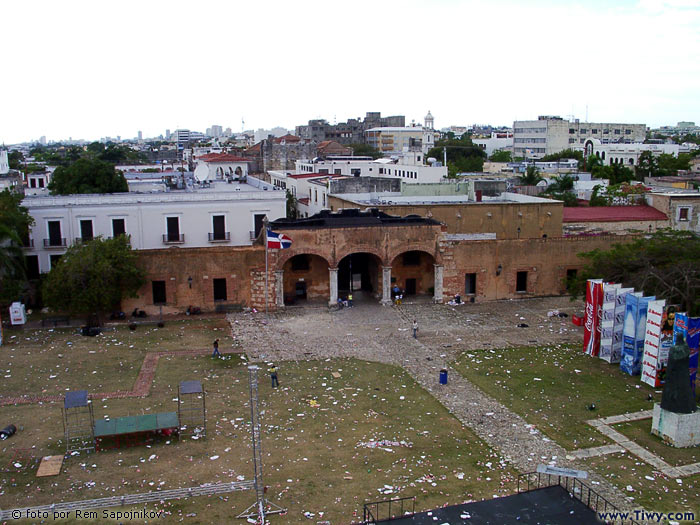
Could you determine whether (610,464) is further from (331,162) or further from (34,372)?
(331,162)

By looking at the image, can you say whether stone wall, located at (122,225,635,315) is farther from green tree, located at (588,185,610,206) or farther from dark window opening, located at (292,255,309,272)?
green tree, located at (588,185,610,206)

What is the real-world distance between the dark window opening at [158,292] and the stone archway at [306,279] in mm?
5876

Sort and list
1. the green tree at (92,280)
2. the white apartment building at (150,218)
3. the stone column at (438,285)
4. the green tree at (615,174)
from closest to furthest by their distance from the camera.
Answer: the green tree at (92,280) < the stone column at (438,285) < the white apartment building at (150,218) < the green tree at (615,174)

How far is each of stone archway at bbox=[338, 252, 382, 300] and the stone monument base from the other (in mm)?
18721

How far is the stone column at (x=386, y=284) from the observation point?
32188mm

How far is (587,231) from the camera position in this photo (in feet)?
133

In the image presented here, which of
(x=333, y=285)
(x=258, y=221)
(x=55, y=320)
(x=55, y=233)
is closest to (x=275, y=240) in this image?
(x=333, y=285)

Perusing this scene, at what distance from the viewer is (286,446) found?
1683 centimetres

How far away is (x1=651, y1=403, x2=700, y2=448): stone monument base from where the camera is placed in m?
16.8

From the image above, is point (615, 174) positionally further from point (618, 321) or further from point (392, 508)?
point (392, 508)

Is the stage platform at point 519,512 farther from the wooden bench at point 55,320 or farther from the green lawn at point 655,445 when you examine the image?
the wooden bench at point 55,320

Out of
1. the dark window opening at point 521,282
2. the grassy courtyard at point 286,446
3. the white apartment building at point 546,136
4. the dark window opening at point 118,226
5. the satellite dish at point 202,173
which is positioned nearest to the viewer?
the grassy courtyard at point 286,446

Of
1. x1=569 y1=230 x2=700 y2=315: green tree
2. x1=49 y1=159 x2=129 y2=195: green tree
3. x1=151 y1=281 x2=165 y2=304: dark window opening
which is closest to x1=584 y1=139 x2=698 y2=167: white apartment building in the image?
x1=569 y1=230 x2=700 y2=315: green tree

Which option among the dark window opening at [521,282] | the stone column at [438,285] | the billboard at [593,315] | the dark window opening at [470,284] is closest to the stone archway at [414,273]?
the stone column at [438,285]
